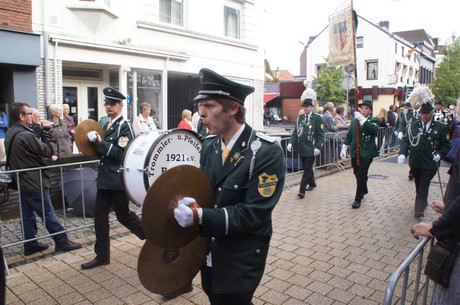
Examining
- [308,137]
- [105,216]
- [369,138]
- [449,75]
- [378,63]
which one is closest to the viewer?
[105,216]

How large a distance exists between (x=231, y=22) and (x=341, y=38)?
30.5 feet

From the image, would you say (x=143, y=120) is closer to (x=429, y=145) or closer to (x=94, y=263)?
(x=94, y=263)

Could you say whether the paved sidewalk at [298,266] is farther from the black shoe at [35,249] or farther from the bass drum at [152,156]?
the bass drum at [152,156]

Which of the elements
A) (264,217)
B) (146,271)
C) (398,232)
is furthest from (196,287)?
(398,232)

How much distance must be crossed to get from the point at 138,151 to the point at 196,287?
1591 millimetres

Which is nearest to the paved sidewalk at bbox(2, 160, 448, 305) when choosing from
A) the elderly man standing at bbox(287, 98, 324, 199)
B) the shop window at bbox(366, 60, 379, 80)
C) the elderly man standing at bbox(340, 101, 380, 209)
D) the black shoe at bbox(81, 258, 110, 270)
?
the black shoe at bbox(81, 258, 110, 270)

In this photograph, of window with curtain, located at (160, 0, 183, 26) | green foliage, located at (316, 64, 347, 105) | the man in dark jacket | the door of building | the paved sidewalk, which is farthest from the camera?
green foliage, located at (316, 64, 347, 105)

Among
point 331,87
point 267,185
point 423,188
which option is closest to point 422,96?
point 423,188

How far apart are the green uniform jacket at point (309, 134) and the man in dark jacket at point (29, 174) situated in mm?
5011

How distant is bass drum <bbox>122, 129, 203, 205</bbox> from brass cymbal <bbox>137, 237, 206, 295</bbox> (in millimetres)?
1557

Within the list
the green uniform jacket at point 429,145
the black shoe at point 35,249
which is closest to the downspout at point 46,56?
the black shoe at point 35,249

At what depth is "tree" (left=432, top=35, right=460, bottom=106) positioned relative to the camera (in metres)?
40.4

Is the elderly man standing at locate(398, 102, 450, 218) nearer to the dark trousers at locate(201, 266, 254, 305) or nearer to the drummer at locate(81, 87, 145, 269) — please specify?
the drummer at locate(81, 87, 145, 269)

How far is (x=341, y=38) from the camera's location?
325 inches
